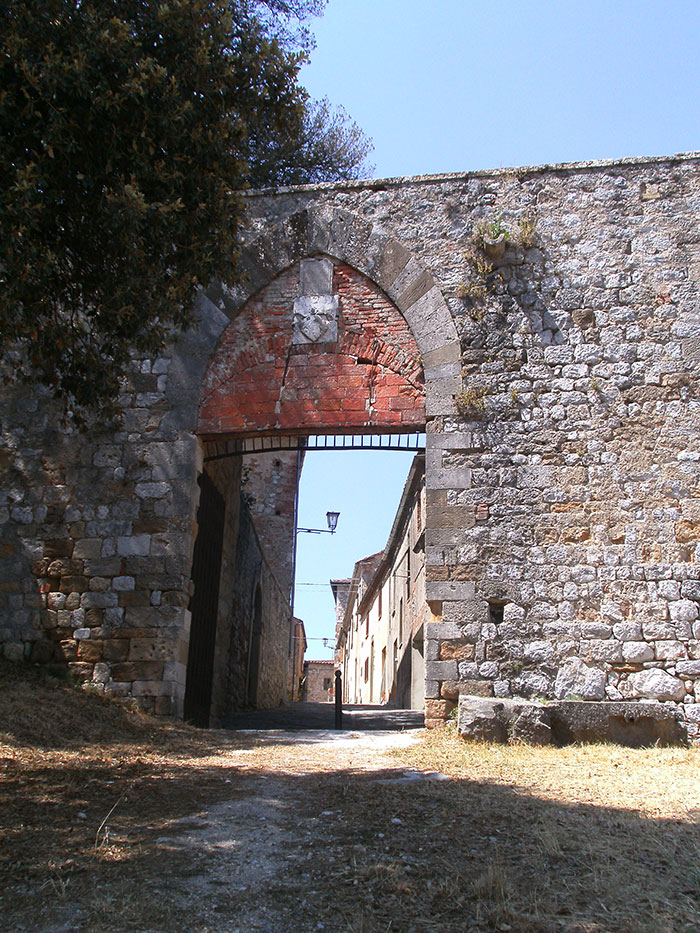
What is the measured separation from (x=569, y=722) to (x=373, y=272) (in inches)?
182

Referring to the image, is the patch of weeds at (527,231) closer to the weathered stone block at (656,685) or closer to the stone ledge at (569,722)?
the weathered stone block at (656,685)

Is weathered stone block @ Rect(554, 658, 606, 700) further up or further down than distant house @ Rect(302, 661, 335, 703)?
further up

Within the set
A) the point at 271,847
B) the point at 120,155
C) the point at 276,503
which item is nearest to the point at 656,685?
the point at 271,847

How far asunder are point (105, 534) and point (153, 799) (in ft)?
13.0

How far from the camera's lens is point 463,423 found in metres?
7.65

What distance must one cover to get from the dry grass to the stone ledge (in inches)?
11.7

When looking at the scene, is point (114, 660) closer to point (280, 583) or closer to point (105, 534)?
point (105, 534)

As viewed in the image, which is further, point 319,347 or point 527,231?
point 319,347

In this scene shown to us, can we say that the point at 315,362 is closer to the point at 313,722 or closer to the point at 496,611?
the point at 496,611

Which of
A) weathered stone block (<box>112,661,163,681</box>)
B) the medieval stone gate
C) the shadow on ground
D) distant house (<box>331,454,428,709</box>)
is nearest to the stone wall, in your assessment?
distant house (<box>331,454,428,709</box>)

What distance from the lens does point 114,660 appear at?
7.59 metres

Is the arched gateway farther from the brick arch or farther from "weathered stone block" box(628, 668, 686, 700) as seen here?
"weathered stone block" box(628, 668, 686, 700)

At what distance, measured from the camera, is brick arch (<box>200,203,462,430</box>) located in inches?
309

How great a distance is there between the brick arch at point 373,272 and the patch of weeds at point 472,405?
9 cm
